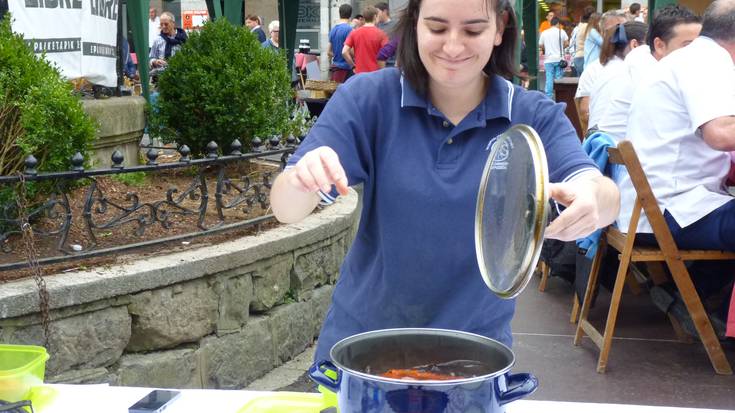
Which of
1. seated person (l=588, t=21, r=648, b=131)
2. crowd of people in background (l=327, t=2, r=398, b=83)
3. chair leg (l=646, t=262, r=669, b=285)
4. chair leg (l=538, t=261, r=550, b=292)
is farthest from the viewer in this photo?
crowd of people in background (l=327, t=2, r=398, b=83)

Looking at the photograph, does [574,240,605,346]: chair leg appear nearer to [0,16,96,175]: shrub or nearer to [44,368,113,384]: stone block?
[44,368,113,384]: stone block

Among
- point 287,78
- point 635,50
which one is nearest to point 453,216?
point 287,78

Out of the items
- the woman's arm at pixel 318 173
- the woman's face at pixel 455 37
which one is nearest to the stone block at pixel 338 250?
the woman's face at pixel 455 37

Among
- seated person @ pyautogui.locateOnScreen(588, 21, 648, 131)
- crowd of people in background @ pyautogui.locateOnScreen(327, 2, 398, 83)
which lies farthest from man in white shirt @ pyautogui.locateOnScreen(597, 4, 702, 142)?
crowd of people in background @ pyautogui.locateOnScreen(327, 2, 398, 83)

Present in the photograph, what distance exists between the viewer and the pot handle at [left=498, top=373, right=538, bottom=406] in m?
1.28

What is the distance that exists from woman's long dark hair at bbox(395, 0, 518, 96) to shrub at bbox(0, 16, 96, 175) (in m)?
2.09

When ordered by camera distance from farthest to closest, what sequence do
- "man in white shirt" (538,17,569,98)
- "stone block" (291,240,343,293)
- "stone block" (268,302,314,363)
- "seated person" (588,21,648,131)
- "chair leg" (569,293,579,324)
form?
"man in white shirt" (538,17,569,98) < "seated person" (588,21,648,131) < "chair leg" (569,293,579,324) < "stone block" (291,240,343,293) < "stone block" (268,302,314,363)

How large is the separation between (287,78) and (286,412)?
13.8 feet

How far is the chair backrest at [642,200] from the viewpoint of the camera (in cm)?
370

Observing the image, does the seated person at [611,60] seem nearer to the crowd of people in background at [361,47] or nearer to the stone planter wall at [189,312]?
the stone planter wall at [189,312]

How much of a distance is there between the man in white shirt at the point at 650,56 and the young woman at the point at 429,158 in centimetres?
350

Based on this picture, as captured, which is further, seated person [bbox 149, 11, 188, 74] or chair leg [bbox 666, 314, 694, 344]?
seated person [bbox 149, 11, 188, 74]

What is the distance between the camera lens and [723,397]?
148 inches

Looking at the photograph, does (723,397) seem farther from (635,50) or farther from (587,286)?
(635,50)
